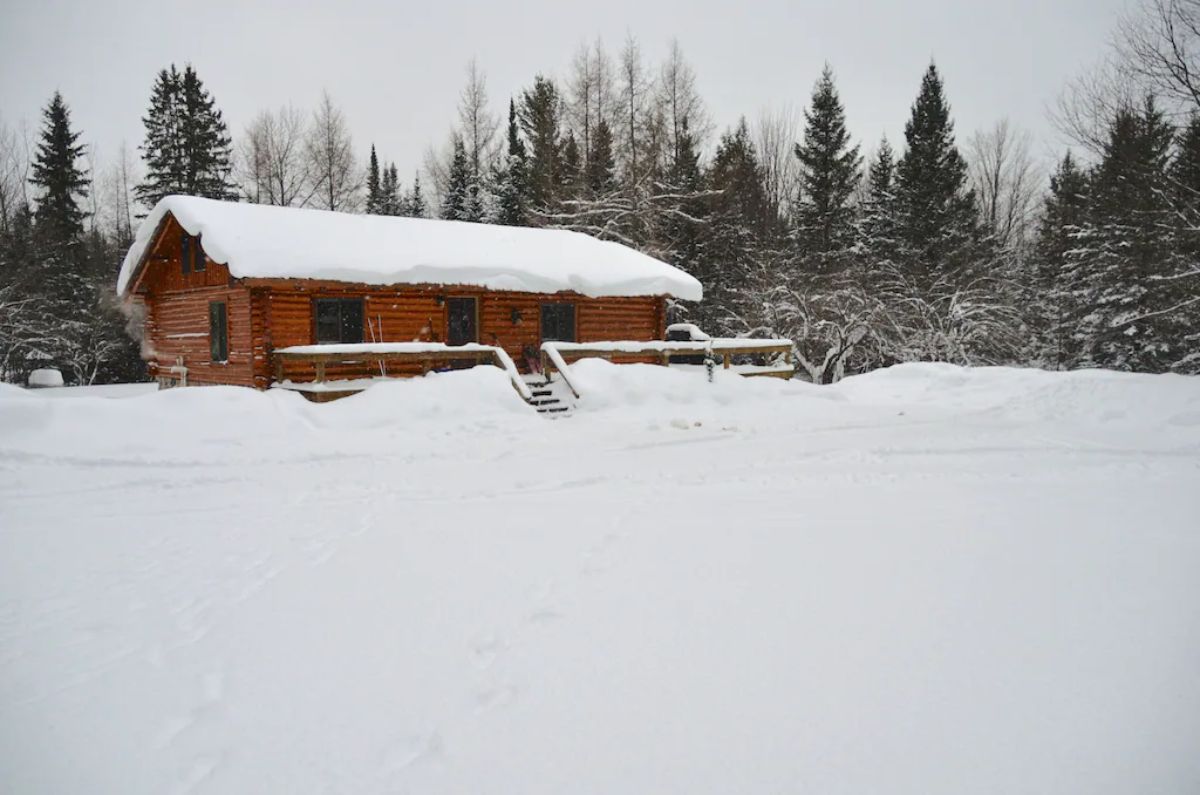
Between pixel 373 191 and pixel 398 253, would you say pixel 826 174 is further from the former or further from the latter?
pixel 373 191

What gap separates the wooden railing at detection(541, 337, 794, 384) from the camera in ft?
51.4

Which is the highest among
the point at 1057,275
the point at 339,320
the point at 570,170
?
the point at 570,170

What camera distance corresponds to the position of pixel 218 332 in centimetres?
1723

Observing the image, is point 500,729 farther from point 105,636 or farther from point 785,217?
point 785,217

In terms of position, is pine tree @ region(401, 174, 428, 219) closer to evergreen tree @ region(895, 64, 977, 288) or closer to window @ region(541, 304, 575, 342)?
window @ region(541, 304, 575, 342)

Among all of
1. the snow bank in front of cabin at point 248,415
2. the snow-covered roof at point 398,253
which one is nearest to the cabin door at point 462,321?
the snow-covered roof at point 398,253

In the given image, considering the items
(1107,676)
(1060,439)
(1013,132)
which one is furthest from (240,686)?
(1013,132)

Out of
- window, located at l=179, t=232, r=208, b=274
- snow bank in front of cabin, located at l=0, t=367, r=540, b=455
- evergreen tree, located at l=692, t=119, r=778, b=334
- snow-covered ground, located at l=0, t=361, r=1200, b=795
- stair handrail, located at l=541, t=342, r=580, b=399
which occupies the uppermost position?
evergreen tree, located at l=692, t=119, r=778, b=334

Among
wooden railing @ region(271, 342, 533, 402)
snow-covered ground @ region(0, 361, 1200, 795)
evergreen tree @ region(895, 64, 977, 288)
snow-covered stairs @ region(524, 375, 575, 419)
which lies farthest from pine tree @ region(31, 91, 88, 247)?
evergreen tree @ region(895, 64, 977, 288)

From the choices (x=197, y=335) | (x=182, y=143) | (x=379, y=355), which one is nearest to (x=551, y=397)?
(x=379, y=355)

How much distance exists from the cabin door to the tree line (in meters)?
10.6

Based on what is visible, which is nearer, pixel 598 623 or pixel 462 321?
pixel 598 623

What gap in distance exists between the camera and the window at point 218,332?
16938mm

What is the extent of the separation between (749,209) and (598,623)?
3231cm
